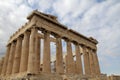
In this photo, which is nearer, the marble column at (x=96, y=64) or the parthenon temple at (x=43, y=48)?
the parthenon temple at (x=43, y=48)

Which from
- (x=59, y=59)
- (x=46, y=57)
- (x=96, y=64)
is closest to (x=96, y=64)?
(x=96, y=64)

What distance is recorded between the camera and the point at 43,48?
22.5 m

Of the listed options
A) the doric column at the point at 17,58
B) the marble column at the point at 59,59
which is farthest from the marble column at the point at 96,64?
the doric column at the point at 17,58

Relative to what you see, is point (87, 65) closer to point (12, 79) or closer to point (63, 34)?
point (63, 34)

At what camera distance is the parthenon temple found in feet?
69.0

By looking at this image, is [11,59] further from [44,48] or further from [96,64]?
[96,64]

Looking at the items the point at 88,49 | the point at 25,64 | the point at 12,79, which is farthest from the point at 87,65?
the point at 12,79

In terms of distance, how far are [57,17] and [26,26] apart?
616 centimetres

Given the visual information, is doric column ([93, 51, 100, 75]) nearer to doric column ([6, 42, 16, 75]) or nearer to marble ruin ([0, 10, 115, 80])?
marble ruin ([0, 10, 115, 80])

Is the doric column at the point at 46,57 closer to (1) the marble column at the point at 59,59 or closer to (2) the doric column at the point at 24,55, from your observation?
(1) the marble column at the point at 59,59

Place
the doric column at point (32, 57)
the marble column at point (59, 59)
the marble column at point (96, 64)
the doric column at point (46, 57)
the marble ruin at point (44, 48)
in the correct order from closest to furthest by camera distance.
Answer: the doric column at point (32, 57) < the marble ruin at point (44, 48) < the doric column at point (46, 57) < the marble column at point (59, 59) < the marble column at point (96, 64)

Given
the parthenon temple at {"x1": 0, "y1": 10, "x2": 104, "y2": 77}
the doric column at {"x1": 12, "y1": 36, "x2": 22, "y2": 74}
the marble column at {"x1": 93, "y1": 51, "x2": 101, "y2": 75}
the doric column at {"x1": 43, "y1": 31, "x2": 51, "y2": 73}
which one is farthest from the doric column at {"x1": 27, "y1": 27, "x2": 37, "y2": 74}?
the marble column at {"x1": 93, "y1": 51, "x2": 101, "y2": 75}

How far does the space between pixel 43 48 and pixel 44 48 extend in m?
0.26

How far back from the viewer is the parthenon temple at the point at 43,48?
828 inches
